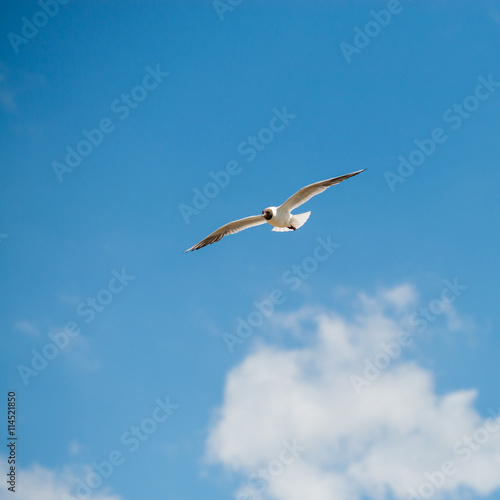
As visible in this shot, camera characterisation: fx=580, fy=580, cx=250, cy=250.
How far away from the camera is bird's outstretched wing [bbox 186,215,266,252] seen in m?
16.1

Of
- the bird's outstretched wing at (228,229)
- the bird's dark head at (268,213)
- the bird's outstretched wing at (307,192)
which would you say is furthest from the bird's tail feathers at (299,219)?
the bird's outstretched wing at (228,229)

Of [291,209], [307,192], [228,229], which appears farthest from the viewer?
[228,229]

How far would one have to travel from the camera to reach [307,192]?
587 inches

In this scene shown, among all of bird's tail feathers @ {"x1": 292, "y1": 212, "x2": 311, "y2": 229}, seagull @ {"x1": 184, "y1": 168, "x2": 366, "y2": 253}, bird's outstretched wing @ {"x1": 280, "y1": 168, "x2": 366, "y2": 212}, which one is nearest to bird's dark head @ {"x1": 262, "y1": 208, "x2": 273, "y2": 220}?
seagull @ {"x1": 184, "y1": 168, "x2": 366, "y2": 253}

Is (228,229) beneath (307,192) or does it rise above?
above

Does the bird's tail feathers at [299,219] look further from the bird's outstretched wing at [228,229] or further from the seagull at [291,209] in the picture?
the bird's outstretched wing at [228,229]

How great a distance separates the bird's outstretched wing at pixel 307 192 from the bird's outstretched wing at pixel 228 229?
1212mm

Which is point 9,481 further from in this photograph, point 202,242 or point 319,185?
point 319,185

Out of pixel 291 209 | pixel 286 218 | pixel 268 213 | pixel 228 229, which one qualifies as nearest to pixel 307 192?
pixel 291 209

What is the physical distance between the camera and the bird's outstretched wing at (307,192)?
1453cm

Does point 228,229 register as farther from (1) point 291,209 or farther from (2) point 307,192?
(2) point 307,192

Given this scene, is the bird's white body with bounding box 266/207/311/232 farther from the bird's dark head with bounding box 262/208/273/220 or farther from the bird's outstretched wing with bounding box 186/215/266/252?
the bird's outstretched wing with bounding box 186/215/266/252

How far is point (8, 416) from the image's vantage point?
1412 cm

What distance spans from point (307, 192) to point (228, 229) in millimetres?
2630
